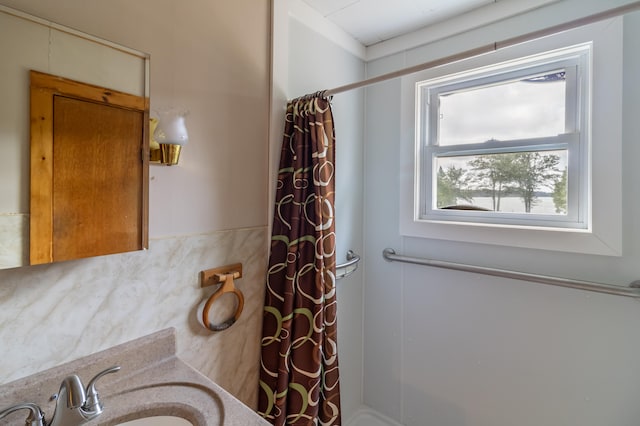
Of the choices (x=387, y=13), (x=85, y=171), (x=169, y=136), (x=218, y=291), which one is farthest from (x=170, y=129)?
(x=387, y=13)

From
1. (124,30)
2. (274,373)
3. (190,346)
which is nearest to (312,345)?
(274,373)

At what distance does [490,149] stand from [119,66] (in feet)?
5.12

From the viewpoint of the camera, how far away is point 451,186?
1.64 m

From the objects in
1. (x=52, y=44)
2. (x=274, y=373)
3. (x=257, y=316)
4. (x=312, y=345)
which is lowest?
(x=274, y=373)

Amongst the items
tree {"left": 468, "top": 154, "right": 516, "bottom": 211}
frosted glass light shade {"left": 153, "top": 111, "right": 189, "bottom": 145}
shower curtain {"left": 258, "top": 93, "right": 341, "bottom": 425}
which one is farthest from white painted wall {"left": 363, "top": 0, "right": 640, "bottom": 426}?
frosted glass light shade {"left": 153, "top": 111, "right": 189, "bottom": 145}

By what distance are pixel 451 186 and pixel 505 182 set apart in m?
0.26

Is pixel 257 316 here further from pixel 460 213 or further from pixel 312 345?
pixel 460 213

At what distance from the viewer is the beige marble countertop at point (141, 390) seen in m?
0.69

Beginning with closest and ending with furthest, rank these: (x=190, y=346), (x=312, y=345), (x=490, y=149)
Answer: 1. (x=190, y=346)
2. (x=312, y=345)
3. (x=490, y=149)

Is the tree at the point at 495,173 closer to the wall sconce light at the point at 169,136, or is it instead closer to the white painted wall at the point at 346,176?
the white painted wall at the point at 346,176

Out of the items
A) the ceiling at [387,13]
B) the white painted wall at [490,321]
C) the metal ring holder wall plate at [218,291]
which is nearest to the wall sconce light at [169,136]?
the metal ring holder wall plate at [218,291]

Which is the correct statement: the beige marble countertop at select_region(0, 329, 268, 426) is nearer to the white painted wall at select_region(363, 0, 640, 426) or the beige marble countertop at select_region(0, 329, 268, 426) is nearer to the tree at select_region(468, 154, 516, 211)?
the white painted wall at select_region(363, 0, 640, 426)

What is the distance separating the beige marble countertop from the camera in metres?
0.69

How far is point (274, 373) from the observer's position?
3.92ft
